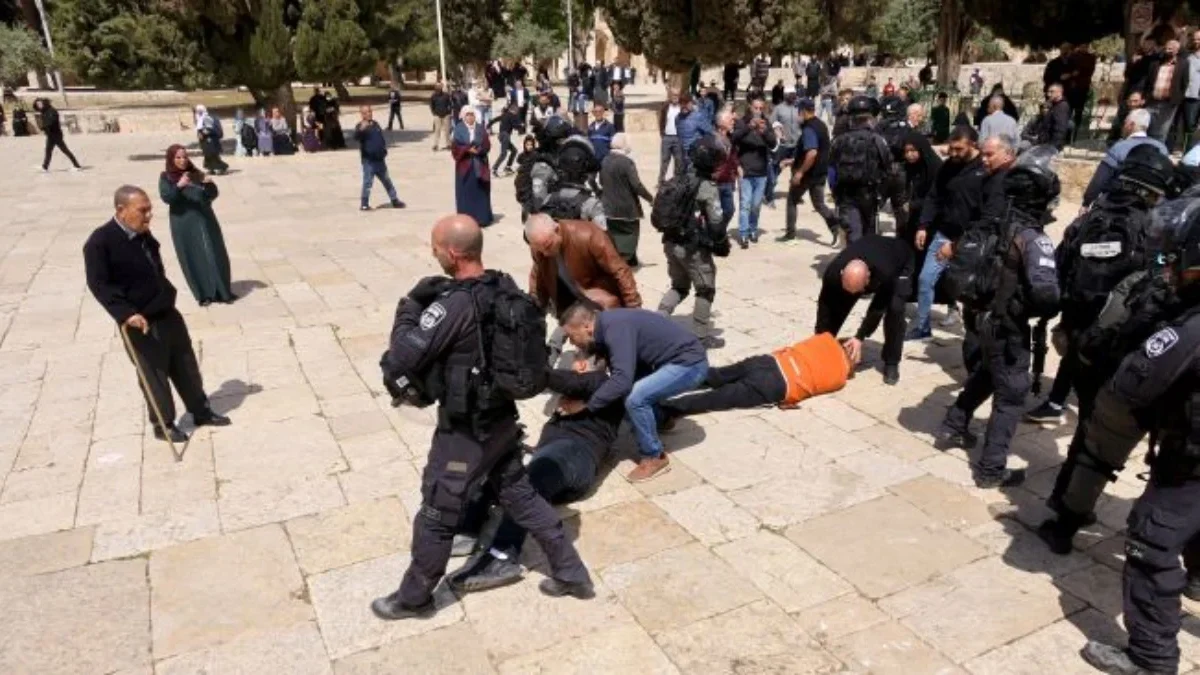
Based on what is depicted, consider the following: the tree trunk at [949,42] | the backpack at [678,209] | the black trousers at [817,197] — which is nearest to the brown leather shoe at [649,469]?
the backpack at [678,209]

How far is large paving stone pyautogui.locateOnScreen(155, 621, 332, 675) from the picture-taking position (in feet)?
11.3

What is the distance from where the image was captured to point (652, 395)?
15.8ft

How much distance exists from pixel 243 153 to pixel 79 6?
4.81m

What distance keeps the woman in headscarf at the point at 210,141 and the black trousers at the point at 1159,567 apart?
1822 cm

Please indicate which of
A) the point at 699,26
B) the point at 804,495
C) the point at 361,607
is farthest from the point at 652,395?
the point at 699,26

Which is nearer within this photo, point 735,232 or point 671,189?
point 671,189

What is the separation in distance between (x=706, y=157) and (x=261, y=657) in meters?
4.59

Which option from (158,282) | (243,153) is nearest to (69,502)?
(158,282)

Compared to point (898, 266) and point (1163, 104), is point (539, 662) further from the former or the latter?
point (1163, 104)

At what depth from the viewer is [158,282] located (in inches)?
211

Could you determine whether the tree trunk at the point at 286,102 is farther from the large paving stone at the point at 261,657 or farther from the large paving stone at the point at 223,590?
the large paving stone at the point at 261,657

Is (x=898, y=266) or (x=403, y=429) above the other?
(x=898, y=266)

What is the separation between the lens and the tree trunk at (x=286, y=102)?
71.5ft

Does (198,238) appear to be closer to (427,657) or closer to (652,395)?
(652,395)
